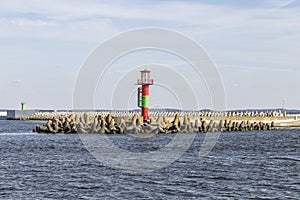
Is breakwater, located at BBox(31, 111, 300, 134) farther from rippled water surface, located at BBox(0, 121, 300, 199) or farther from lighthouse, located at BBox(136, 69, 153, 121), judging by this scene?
rippled water surface, located at BBox(0, 121, 300, 199)

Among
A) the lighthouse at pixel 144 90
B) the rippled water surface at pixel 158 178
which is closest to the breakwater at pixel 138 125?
the lighthouse at pixel 144 90

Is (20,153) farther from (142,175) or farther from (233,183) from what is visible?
(233,183)

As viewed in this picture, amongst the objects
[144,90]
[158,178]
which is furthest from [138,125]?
[158,178]

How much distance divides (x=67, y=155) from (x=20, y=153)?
431 centimetres

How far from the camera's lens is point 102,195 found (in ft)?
74.5

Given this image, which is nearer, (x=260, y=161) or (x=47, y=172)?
(x=47, y=172)

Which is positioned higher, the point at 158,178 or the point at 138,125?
the point at 138,125

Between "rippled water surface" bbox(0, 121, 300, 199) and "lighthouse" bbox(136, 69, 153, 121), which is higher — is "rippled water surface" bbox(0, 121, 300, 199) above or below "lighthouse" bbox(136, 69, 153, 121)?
below

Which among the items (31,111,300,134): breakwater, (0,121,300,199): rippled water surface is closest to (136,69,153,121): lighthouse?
(31,111,300,134): breakwater

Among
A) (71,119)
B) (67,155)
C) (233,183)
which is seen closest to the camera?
(233,183)

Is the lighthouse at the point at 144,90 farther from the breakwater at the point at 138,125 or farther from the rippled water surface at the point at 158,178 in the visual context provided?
the rippled water surface at the point at 158,178

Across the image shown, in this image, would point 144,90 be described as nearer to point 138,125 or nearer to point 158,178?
point 138,125

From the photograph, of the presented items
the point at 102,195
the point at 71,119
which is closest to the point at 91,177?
the point at 102,195

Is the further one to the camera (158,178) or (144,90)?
(144,90)
